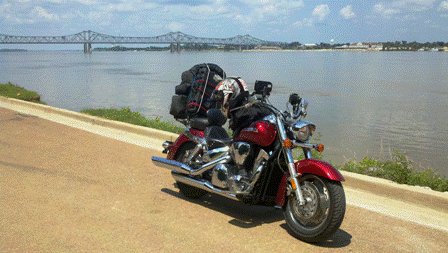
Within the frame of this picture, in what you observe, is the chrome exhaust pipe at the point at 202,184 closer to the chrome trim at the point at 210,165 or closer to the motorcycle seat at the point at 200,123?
the chrome trim at the point at 210,165

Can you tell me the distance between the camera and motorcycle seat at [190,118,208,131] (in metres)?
5.99

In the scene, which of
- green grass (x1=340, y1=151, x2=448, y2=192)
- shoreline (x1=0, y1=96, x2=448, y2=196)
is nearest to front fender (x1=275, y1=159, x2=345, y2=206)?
shoreline (x1=0, y1=96, x2=448, y2=196)

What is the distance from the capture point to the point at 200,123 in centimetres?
602

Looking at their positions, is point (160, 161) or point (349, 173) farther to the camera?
point (349, 173)

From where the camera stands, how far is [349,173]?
6848 millimetres

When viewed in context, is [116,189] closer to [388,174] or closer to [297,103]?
[297,103]

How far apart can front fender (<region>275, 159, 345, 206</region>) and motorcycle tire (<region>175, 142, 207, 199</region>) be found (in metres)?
1.31

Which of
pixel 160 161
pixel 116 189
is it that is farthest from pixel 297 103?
pixel 116 189

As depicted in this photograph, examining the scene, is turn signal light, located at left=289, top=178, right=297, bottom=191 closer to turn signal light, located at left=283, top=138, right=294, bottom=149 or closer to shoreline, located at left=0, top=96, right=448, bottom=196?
turn signal light, located at left=283, top=138, right=294, bottom=149

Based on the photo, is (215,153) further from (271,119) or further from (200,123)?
(271,119)

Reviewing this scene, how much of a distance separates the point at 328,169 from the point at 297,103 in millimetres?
731

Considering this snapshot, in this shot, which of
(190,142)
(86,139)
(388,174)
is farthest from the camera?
(86,139)

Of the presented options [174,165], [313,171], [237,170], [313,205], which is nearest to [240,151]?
[237,170]

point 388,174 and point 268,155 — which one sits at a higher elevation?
point 268,155
